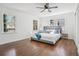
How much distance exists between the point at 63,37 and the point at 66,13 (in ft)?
7.38

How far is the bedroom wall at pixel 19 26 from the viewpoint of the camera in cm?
477

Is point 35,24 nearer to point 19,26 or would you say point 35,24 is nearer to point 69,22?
point 19,26

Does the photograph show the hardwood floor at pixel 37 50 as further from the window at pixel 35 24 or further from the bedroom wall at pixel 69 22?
the window at pixel 35 24

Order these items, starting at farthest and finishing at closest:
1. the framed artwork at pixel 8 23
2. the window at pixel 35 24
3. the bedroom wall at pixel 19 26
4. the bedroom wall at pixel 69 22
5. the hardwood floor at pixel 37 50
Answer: the window at pixel 35 24
the bedroom wall at pixel 69 22
the framed artwork at pixel 8 23
the bedroom wall at pixel 19 26
the hardwood floor at pixel 37 50

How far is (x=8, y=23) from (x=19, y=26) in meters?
1.00

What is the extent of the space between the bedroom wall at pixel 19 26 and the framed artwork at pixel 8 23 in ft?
0.87

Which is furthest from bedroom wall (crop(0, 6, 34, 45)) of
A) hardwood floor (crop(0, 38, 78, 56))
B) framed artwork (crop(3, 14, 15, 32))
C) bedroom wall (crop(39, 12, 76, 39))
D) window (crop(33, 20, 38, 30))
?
bedroom wall (crop(39, 12, 76, 39))

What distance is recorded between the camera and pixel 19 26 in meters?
6.00

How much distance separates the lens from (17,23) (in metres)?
5.80

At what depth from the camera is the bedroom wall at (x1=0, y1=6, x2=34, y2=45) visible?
4.77m

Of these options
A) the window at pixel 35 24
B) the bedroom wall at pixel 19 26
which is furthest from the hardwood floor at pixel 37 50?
the window at pixel 35 24

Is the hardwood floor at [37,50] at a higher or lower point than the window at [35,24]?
lower

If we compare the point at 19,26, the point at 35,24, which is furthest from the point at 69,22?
the point at 19,26

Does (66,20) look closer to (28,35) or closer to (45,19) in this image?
(45,19)
